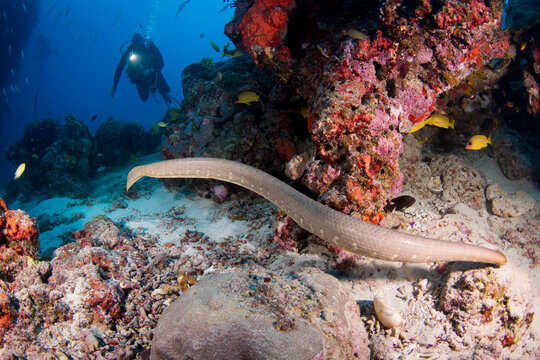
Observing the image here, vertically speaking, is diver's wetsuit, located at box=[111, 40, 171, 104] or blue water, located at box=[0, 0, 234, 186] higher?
blue water, located at box=[0, 0, 234, 186]

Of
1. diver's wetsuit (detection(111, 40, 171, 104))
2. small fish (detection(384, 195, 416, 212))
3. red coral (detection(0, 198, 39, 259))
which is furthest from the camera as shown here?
diver's wetsuit (detection(111, 40, 171, 104))

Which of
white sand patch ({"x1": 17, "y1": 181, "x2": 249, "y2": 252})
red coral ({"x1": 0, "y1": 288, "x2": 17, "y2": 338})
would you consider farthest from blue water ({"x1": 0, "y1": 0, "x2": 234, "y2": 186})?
red coral ({"x1": 0, "y1": 288, "x2": 17, "y2": 338})

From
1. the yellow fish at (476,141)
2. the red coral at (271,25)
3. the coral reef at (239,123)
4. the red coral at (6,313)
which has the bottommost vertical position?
the red coral at (6,313)

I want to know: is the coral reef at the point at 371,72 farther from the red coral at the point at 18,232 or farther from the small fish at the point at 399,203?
the red coral at the point at 18,232

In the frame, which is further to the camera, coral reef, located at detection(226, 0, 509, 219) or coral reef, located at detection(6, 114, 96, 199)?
coral reef, located at detection(6, 114, 96, 199)

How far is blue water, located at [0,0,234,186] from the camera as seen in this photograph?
86938 millimetres

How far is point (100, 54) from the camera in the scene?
444 feet

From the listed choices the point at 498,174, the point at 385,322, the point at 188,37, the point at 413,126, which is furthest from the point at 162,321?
the point at 188,37

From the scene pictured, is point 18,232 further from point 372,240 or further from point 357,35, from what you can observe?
point 357,35

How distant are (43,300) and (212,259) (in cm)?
225

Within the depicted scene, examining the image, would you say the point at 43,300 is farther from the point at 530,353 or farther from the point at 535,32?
the point at 535,32

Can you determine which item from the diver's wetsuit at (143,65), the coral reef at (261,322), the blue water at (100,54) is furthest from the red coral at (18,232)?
the blue water at (100,54)

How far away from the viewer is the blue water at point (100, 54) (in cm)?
8694

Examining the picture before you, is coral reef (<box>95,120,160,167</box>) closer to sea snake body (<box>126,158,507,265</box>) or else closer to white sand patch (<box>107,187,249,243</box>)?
white sand patch (<box>107,187,249,243</box>)
